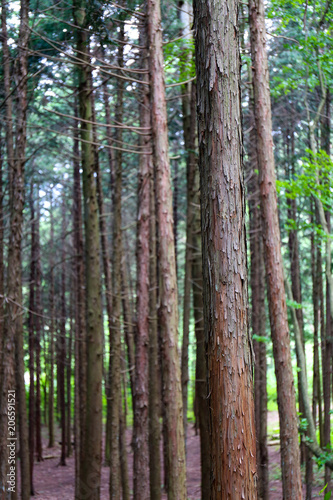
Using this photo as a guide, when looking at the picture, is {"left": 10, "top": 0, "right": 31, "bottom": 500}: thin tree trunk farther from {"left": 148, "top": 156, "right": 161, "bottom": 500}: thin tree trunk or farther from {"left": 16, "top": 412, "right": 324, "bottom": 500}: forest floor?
{"left": 16, "top": 412, "right": 324, "bottom": 500}: forest floor

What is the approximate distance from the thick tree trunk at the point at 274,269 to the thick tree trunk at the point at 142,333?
9.05 feet

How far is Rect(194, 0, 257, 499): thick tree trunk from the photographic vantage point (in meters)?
3.51

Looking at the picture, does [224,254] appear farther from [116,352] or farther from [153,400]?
[153,400]

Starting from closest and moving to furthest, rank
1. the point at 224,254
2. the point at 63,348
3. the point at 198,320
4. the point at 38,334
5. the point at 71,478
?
the point at 224,254
the point at 198,320
the point at 71,478
the point at 38,334
the point at 63,348

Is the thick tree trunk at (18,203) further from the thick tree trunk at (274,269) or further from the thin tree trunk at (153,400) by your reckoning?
the thick tree trunk at (274,269)

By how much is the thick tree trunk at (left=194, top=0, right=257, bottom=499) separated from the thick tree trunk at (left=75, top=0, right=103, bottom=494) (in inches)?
232

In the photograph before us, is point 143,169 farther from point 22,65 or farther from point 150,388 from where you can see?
point 150,388

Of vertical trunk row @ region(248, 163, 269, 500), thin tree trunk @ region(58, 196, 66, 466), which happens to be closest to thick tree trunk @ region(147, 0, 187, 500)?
vertical trunk row @ region(248, 163, 269, 500)

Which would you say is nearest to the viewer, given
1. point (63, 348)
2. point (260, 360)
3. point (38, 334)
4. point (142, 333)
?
point (142, 333)

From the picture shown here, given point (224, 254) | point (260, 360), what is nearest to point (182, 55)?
point (224, 254)

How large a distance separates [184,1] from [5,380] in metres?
8.37

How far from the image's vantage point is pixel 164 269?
718cm

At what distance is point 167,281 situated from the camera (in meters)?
7.13

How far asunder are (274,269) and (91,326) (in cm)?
376
